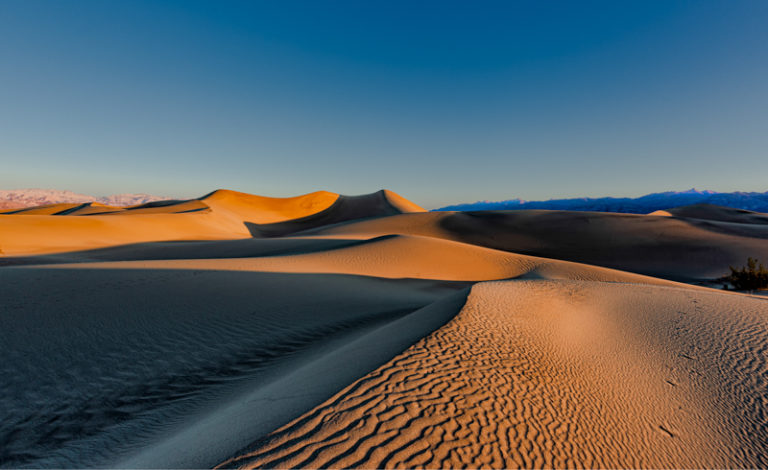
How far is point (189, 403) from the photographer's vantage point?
403 centimetres

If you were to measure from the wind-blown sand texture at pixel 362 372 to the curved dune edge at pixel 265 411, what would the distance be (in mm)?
28

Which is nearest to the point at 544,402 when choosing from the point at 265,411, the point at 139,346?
the point at 265,411

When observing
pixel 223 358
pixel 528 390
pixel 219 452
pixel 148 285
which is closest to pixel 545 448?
pixel 528 390

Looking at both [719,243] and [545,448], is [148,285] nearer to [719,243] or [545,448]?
[545,448]

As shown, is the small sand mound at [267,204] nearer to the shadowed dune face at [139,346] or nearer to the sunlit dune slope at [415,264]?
the sunlit dune slope at [415,264]

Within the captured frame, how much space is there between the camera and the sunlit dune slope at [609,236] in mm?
19578

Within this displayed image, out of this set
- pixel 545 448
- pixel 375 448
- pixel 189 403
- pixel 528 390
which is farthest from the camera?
pixel 189 403

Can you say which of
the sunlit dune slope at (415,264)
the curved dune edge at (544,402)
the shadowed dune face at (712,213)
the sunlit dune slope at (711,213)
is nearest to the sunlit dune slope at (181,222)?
the sunlit dune slope at (415,264)

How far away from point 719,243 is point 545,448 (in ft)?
91.9

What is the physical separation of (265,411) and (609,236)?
29.0 meters

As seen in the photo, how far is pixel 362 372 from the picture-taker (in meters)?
3.07

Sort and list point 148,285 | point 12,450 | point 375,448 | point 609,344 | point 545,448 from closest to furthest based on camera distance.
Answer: point 375,448
point 545,448
point 12,450
point 609,344
point 148,285

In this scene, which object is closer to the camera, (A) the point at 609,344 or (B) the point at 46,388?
(B) the point at 46,388

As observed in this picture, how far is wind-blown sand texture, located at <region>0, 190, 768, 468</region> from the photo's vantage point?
241 cm
